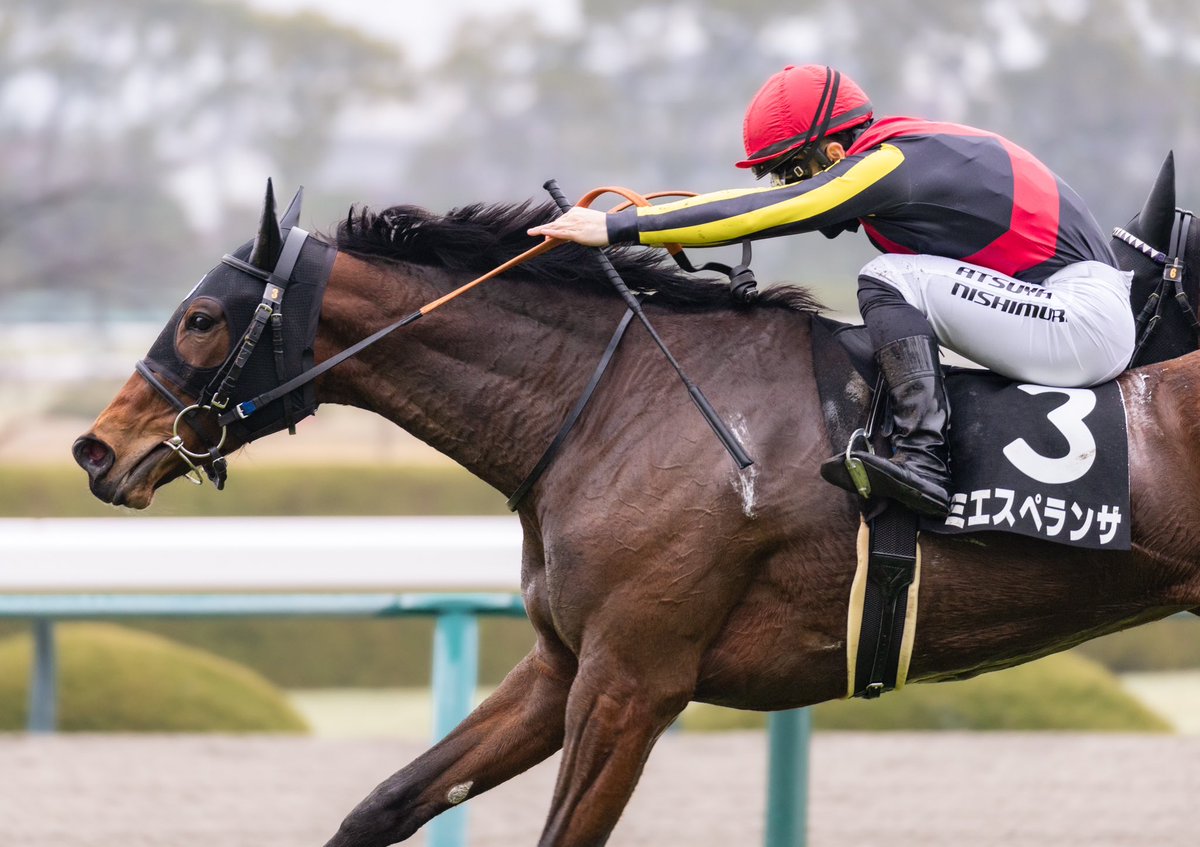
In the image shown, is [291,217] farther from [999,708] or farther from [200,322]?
[999,708]

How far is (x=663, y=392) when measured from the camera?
3.00m

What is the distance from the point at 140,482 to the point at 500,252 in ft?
2.73

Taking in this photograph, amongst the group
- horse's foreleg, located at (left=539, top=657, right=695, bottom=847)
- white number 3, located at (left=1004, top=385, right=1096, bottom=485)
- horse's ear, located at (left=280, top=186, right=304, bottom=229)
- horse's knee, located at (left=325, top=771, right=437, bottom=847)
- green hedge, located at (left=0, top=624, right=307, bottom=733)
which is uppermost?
horse's ear, located at (left=280, top=186, right=304, bottom=229)

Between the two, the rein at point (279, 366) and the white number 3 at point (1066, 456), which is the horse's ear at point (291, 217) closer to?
the rein at point (279, 366)

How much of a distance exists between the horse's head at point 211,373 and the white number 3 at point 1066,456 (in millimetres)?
1354

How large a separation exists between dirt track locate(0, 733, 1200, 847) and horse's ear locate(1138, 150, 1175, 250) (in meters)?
2.17

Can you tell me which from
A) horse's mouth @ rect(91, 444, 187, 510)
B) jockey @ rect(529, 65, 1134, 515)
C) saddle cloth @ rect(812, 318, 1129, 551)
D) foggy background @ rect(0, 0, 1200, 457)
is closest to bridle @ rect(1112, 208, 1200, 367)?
jockey @ rect(529, 65, 1134, 515)

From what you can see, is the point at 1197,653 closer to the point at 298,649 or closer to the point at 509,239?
the point at 298,649

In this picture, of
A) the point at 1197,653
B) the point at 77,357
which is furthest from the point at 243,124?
the point at 1197,653

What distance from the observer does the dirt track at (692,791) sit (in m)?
4.76

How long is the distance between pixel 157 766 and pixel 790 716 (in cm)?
257

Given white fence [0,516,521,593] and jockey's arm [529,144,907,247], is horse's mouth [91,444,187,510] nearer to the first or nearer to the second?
jockey's arm [529,144,907,247]

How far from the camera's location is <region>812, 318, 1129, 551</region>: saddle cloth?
281 cm

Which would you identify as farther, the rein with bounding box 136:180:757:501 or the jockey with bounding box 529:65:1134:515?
the rein with bounding box 136:180:757:501
